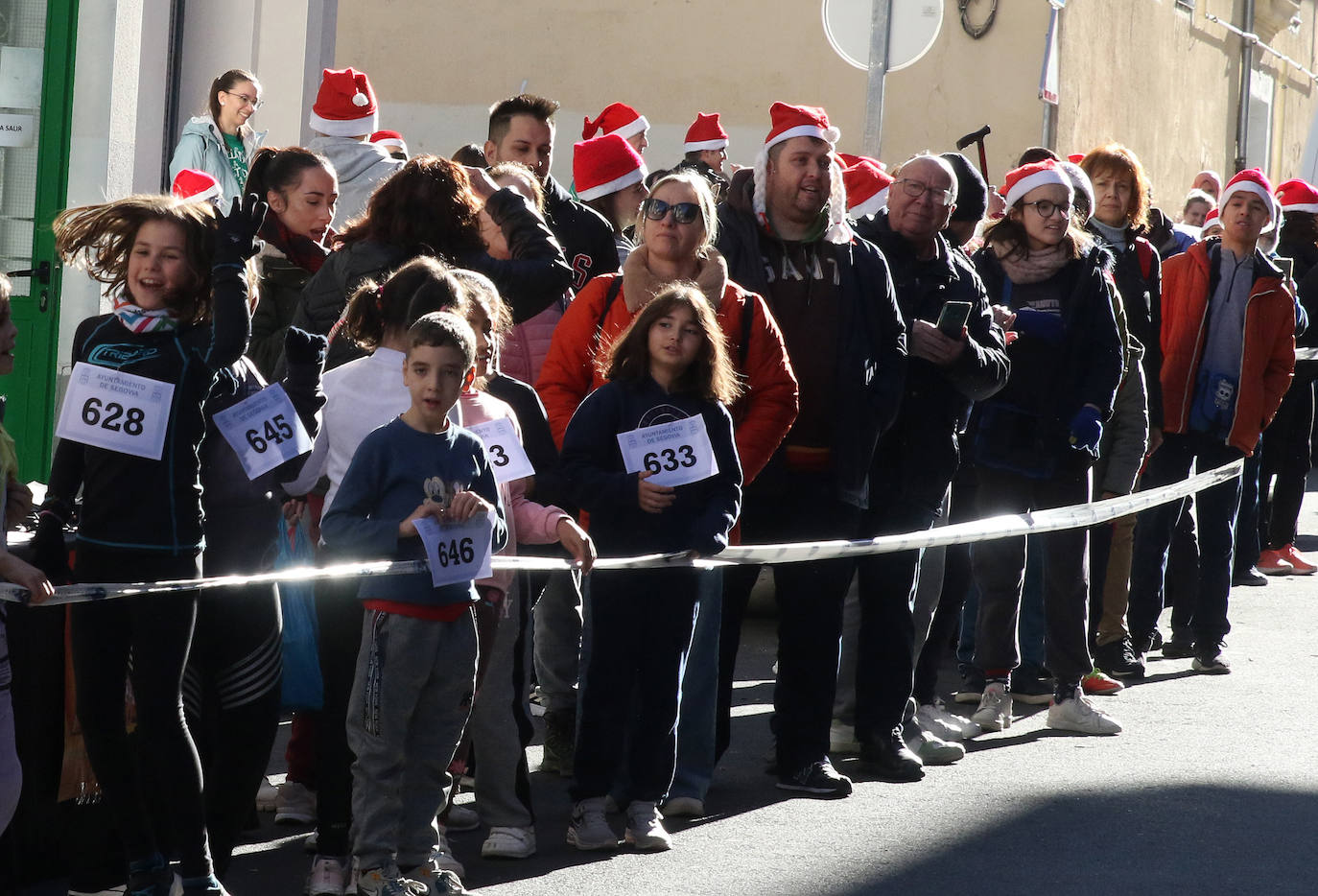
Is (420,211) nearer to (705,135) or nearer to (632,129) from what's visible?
(632,129)

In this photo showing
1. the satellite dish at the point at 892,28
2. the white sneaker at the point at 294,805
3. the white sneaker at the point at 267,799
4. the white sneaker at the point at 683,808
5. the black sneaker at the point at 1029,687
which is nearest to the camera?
the white sneaker at the point at 294,805

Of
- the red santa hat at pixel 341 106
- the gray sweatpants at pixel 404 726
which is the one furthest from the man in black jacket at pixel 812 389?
the red santa hat at pixel 341 106

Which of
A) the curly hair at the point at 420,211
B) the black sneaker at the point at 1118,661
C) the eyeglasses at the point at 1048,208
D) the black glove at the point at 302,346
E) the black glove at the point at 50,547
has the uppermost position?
the eyeglasses at the point at 1048,208

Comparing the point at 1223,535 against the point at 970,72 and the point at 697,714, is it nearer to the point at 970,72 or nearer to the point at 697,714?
the point at 697,714

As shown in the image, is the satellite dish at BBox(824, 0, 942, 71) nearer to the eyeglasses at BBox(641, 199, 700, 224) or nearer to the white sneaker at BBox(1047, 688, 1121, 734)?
the white sneaker at BBox(1047, 688, 1121, 734)

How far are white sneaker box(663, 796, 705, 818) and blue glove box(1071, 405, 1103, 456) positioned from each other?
215cm

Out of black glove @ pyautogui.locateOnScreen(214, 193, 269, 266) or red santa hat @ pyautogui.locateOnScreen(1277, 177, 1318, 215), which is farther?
red santa hat @ pyautogui.locateOnScreen(1277, 177, 1318, 215)

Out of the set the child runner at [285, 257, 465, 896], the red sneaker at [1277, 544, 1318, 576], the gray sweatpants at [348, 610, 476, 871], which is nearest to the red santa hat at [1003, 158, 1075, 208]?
the child runner at [285, 257, 465, 896]

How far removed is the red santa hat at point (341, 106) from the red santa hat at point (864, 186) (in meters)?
2.08

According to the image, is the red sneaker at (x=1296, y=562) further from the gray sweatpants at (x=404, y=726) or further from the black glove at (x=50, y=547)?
the black glove at (x=50, y=547)

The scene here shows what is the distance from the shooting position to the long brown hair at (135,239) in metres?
4.38

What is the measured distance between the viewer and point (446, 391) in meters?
4.45

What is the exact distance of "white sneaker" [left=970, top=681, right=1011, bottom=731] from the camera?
7035mm

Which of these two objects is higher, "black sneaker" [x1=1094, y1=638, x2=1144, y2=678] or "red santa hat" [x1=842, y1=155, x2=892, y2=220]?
"red santa hat" [x1=842, y1=155, x2=892, y2=220]
